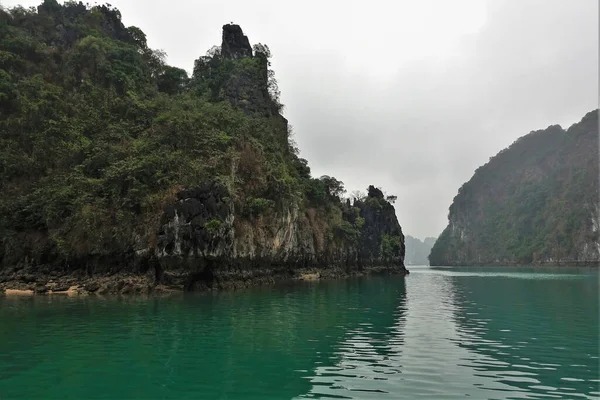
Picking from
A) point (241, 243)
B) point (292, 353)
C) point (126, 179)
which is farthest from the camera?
point (241, 243)

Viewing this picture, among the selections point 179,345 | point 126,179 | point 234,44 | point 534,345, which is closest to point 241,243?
point 126,179

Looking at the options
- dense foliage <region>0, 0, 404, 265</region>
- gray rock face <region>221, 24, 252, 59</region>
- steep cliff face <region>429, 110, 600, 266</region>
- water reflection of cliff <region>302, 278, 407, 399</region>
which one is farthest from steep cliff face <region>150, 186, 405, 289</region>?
steep cliff face <region>429, 110, 600, 266</region>

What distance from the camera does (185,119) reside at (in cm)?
3148

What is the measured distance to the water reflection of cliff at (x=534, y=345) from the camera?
7.88 metres

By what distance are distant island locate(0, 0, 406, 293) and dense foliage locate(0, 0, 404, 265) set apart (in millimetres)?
101

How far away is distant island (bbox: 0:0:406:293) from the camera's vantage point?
84.5 ft

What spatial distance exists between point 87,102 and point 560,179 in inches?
5530

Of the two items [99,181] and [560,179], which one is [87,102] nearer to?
[99,181]

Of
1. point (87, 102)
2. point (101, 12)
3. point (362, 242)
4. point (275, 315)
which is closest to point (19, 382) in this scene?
point (275, 315)

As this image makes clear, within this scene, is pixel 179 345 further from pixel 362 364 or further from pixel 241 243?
pixel 241 243

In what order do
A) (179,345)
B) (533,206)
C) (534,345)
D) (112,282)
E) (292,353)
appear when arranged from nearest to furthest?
(292,353)
(179,345)
(534,345)
(112,282)
(533,206)

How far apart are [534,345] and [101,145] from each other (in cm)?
2942

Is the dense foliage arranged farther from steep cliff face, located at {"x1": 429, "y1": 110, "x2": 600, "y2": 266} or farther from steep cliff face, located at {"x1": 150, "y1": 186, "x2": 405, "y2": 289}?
steep cliff face, located at {"x1": 429, "y1": 110, "x2": 600, "y2": 266}

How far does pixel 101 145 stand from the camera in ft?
95.2
